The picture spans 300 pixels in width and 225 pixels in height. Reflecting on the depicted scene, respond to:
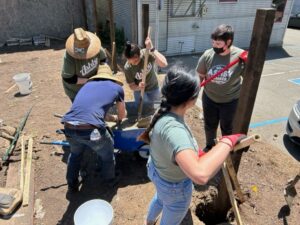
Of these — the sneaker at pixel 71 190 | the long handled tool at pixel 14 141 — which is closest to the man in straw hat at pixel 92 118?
the sneaker at pixel 71 190

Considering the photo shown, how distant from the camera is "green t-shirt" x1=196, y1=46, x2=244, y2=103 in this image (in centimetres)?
355

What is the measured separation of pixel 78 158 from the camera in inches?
141

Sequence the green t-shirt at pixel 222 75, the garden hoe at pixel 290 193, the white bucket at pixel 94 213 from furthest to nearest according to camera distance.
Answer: the green t-shirt at pixel 222 75, the garden hoe at pixel 290 193, the white bucket at pixel 94 213

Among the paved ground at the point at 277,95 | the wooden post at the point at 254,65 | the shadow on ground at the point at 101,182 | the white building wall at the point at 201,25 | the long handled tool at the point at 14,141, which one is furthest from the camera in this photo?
the white building wall at the point at 201,25

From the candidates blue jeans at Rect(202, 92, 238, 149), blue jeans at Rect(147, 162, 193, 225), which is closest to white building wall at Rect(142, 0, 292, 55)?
blue jeans at Rect(202, 92, 238, 149)

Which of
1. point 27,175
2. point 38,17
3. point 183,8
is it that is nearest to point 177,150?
point 27,175

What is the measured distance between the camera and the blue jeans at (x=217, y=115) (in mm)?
3824

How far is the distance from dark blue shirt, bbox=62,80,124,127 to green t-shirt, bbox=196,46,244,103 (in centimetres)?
131

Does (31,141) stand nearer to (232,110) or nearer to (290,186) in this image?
(232,110)

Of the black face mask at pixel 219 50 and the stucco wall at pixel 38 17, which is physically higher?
the black face mask at pixel 219 50

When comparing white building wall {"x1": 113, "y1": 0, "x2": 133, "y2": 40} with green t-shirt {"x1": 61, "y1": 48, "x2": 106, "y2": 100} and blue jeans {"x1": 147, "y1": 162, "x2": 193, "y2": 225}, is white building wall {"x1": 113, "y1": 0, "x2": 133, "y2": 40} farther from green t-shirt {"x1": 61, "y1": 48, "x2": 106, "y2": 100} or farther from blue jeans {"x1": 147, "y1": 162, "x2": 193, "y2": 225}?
blue jeans {"x1": 147, "y1": 162, "x2": 193, "y2": 225}

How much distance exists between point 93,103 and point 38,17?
35.9 ft

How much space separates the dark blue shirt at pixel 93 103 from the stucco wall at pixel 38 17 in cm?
1063

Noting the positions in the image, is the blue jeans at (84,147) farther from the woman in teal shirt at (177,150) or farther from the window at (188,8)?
the window at (188,8)
